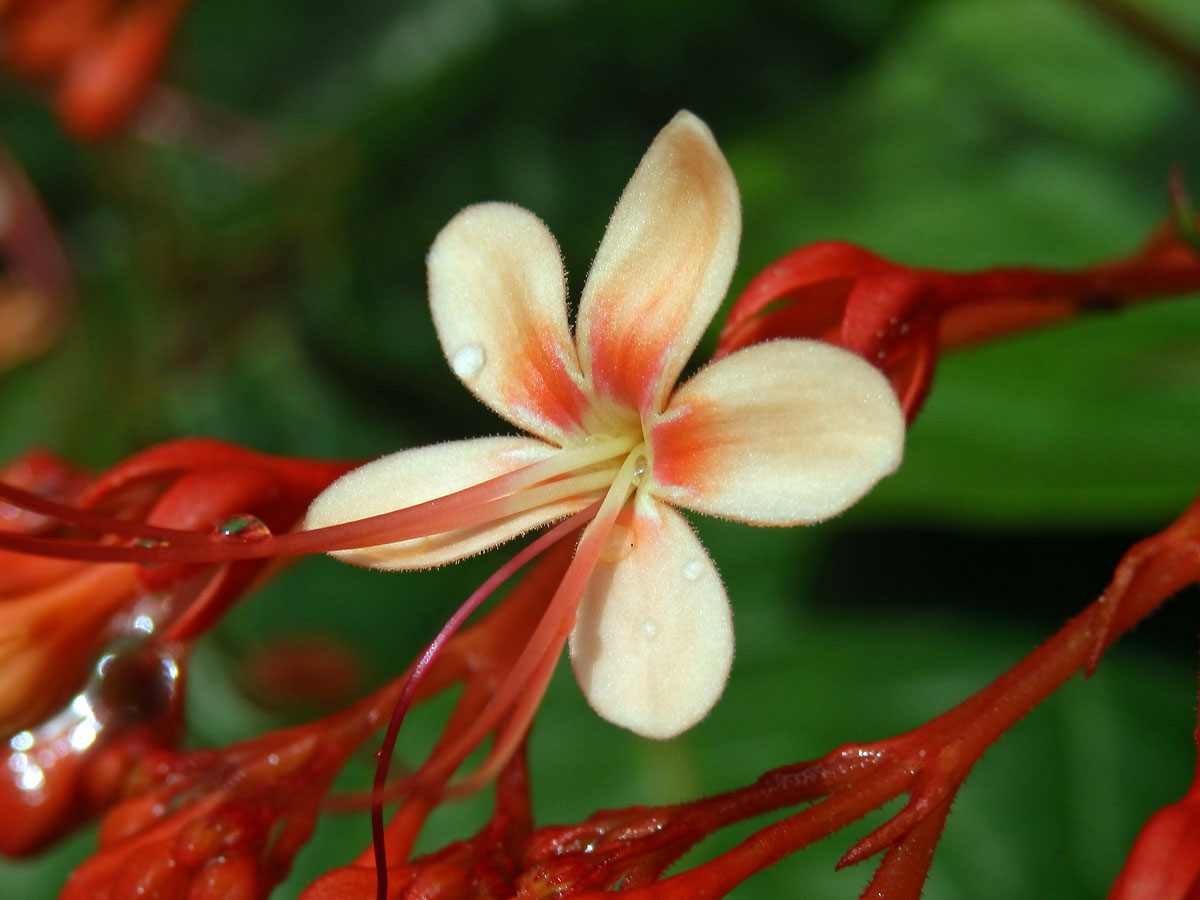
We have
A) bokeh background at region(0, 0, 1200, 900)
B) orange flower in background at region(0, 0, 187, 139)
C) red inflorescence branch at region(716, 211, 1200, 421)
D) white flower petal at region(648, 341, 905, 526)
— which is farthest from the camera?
orange flower in background at region(0, 0, 187, 139)

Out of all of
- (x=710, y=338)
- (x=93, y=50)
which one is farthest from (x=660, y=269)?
(x=93, y=50)

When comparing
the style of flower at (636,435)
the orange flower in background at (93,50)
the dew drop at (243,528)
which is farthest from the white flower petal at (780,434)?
the orange flower in background at (93,50)

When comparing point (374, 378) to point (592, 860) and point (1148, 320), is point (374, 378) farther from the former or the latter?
point (592, 860)

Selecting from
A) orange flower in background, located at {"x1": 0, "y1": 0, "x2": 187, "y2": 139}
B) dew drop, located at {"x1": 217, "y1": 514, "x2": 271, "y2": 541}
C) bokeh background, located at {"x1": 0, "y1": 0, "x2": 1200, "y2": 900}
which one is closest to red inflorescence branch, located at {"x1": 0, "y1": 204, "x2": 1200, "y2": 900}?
dew drop, located at {"x1": 217, "y1": 514, "x2": 271, "y2": 541}

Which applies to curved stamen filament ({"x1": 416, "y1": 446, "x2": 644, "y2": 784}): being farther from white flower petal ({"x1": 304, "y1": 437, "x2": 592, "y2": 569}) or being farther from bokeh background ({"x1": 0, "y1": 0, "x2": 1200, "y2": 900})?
bokeh background ({"x1": 0, "y1": 0, "x2": 1200, "y2": 900})

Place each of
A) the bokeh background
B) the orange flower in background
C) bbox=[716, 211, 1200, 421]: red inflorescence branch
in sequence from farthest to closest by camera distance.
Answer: the orange flower in background, the bokeh background, bbox=[716, 211, 1200, 421]: red inflorescence branch

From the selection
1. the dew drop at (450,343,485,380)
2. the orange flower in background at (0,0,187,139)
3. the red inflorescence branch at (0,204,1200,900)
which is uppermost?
the orange flower in background at (0,0,187,139)
